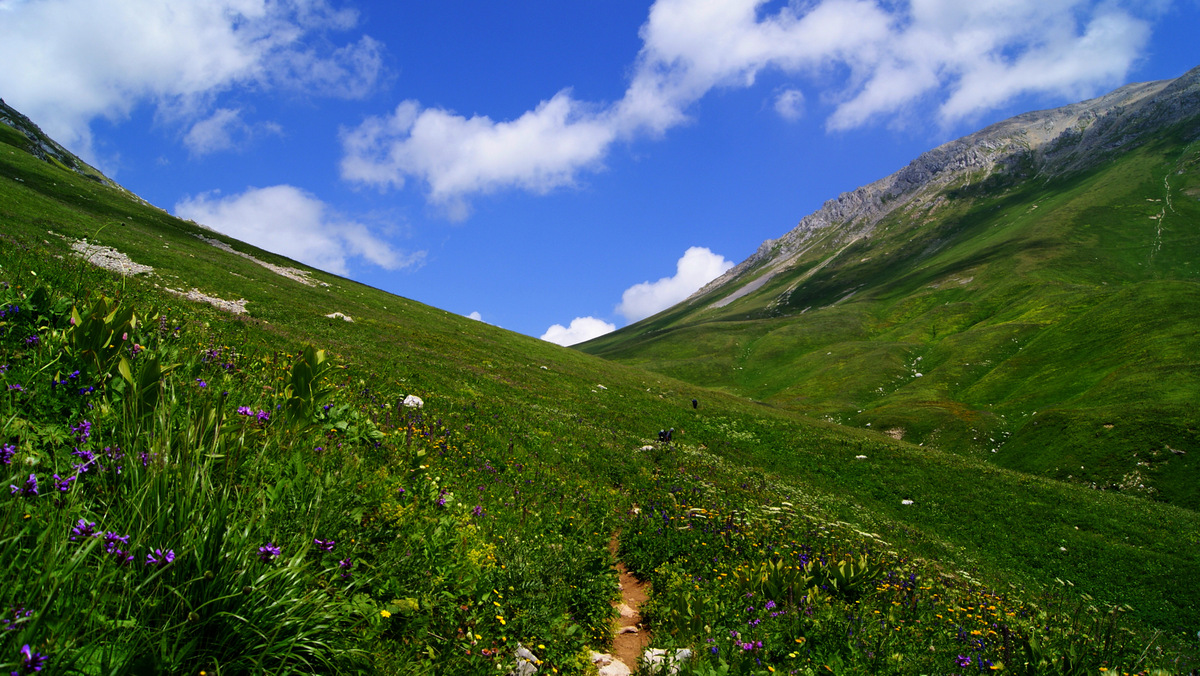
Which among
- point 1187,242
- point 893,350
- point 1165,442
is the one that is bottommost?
point 1165,442

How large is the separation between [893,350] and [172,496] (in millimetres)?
114263

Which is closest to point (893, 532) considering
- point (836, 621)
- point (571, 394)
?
point (836, 621)

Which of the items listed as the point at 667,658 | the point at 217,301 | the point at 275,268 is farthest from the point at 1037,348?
the point at 275,268

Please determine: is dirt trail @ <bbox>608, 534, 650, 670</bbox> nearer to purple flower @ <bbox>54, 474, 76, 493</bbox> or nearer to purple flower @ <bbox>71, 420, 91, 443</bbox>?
purple flower @ <bbox>54, 474, 76, 493</bbox>

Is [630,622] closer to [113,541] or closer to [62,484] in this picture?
[113,541]

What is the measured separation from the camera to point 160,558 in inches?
132

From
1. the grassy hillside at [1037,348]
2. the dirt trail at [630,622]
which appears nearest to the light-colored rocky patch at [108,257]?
the dirt trail at [630,622]

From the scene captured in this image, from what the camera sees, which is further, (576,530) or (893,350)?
(893,350)

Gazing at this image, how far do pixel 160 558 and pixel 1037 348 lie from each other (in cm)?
10166

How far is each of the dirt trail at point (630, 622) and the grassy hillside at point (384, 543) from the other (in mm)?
328

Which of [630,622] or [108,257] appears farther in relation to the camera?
[108,257]

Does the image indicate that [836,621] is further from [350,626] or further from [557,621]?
[350,626]

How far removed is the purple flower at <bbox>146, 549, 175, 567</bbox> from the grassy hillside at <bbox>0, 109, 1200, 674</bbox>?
0.03 m

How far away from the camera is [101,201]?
54.9 meters
